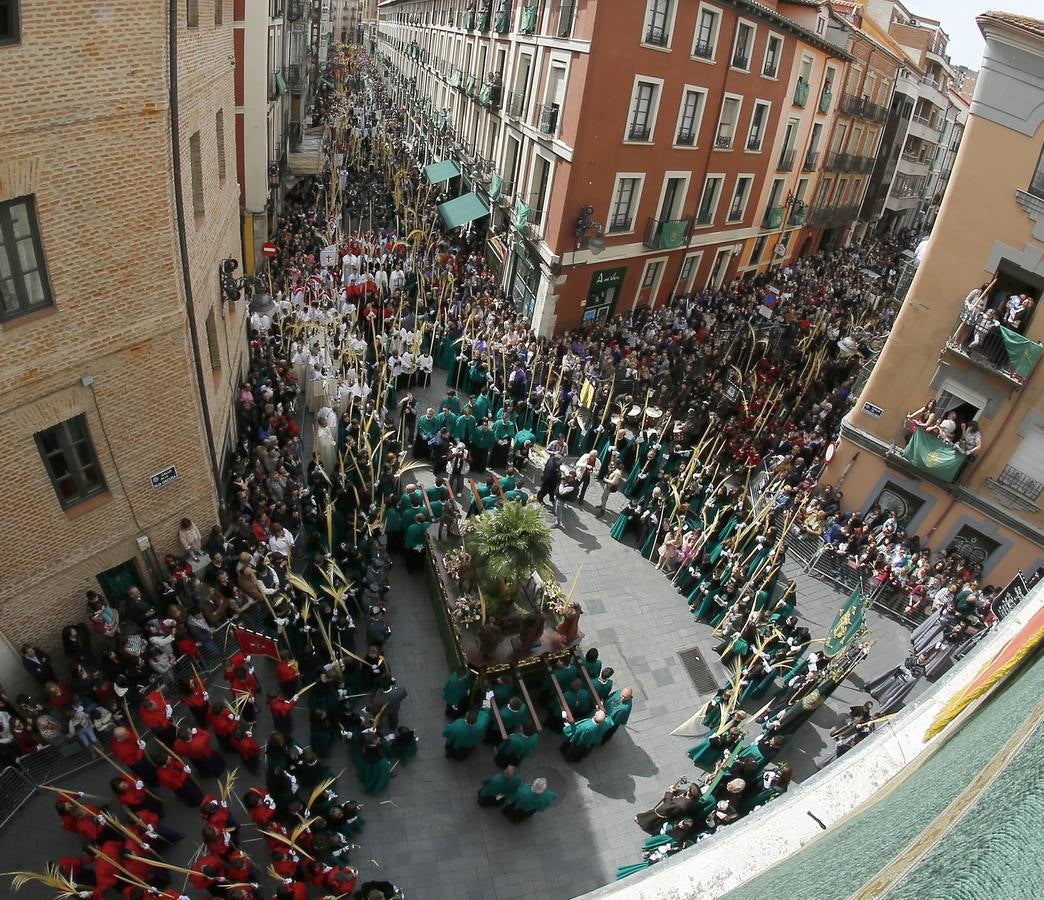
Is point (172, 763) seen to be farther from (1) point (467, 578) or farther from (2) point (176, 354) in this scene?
(2) point (176, 354)

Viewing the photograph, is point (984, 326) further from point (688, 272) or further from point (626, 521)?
point (688, 272)

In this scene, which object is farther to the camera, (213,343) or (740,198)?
(740,198)

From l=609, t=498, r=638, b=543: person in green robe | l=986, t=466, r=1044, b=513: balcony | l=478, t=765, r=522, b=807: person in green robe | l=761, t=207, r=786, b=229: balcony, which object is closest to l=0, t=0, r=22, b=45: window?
l=478, t=765, r=522, b=807: person in green robe

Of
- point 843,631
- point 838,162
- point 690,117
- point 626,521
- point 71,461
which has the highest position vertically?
point 690,117

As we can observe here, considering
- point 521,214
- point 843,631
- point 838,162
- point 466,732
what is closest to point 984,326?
point 843,631

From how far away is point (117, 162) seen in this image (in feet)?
27.7

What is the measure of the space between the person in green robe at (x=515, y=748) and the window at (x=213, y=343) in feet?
28.4

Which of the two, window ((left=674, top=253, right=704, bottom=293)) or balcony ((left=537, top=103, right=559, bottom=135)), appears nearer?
balcony ((left=537, top=103, right=559, bottom=135))

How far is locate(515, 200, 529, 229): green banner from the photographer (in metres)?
23.9

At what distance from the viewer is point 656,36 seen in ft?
67.7

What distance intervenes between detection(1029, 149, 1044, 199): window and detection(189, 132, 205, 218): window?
15908 millimetres

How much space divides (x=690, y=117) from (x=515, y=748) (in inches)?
864

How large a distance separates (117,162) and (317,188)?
86.6ft

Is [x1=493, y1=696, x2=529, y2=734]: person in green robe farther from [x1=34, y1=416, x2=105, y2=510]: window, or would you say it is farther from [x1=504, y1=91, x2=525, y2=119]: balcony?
[x1=504, y1=91, x2=525, y2=119]: balcony
